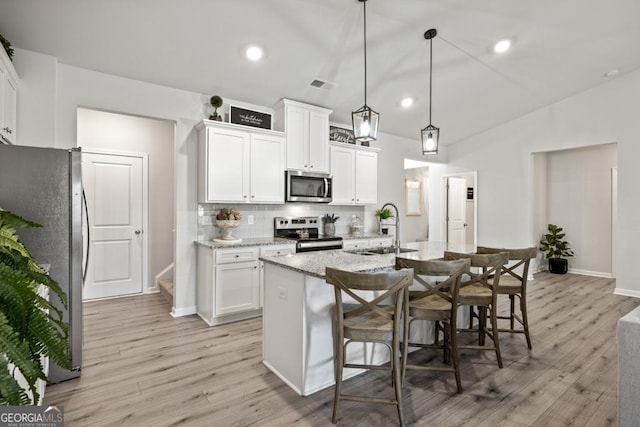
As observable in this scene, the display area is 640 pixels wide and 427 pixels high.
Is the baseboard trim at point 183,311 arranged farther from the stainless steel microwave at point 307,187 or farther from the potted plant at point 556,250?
the potted plant at point 556,250

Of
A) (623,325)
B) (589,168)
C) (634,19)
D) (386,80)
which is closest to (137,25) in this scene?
(386,80)

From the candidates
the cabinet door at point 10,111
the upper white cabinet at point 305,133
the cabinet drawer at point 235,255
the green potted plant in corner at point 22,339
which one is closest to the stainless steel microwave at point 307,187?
the upper white cabinet at point 305,133

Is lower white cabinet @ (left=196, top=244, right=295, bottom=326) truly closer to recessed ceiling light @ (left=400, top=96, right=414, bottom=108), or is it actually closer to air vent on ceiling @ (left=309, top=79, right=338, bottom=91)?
air vent on ceiling @ (left=309, top=79, right=338, bottom=91)

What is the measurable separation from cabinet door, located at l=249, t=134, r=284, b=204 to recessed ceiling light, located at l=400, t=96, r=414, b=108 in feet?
6.39

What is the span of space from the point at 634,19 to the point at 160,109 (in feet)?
17.5

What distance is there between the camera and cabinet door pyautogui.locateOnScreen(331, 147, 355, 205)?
496cm

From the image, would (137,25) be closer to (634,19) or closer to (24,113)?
(24,113)

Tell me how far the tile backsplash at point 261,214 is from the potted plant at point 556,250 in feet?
12.9

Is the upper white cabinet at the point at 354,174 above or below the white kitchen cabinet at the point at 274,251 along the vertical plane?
above

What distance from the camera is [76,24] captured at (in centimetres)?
283

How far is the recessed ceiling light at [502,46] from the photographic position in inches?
152

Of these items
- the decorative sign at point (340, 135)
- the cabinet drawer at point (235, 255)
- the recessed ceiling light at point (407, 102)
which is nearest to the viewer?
the cabinet drawer at point (235, 255)

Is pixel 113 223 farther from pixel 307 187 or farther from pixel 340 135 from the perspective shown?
pixel 340 135

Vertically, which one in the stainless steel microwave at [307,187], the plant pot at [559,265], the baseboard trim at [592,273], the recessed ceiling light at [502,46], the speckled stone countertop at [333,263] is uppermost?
the recessed ceiling light at [502,46]
